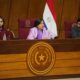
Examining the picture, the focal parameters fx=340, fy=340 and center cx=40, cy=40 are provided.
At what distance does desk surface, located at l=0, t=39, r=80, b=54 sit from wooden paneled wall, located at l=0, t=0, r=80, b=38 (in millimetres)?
2454

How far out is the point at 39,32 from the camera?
5.97m

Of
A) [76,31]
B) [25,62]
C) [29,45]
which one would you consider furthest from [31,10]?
[25,62]

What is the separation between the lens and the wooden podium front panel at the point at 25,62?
521 cm

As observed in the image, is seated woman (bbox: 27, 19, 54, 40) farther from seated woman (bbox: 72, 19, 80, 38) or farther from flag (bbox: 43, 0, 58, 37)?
seated woman (bbox: 72, 19, 80, 38)

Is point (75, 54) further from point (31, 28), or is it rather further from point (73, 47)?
point (31, 28)

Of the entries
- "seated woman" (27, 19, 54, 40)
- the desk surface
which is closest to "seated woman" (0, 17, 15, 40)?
"seated woman" (27, 19, 54, 40)

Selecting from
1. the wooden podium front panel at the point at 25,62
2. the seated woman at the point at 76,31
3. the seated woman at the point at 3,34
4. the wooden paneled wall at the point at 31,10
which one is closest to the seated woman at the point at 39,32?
the seated woman at the point at 3,34

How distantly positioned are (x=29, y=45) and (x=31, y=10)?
2807 mm

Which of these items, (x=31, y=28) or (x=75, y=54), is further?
(x=31, y=28)

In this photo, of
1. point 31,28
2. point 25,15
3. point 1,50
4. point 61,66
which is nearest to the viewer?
point 1,50

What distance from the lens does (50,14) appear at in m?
5.71

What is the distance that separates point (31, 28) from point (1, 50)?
1176mm

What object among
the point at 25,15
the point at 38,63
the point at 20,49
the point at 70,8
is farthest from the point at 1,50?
the point at 70,8

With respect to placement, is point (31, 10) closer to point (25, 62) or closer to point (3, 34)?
point (3, 34)
